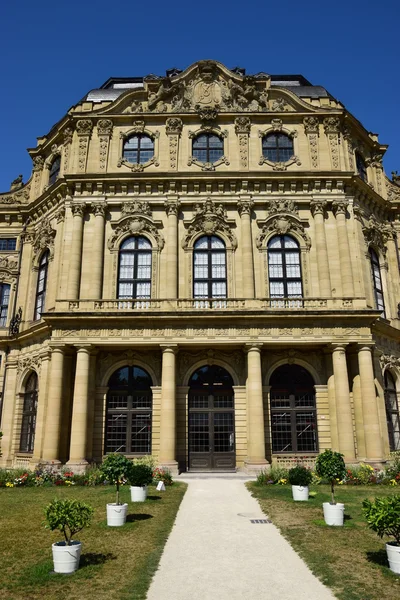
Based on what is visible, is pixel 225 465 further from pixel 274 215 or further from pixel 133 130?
pixel 133 130

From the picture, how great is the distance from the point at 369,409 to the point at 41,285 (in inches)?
859

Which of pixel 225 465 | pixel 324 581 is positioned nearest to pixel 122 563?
pixel 324 581

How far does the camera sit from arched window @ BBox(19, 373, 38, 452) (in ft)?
91.9

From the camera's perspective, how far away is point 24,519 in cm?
1360

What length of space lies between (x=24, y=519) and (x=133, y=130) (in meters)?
24.4

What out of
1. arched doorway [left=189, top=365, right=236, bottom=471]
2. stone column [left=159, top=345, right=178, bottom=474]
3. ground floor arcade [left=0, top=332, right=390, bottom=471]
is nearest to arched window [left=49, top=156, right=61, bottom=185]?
ground floor arcade [left=0, top=332, right=390, bottom=471]

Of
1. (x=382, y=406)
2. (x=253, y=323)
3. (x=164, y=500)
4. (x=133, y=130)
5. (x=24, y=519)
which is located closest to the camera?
(x=24, y=519)

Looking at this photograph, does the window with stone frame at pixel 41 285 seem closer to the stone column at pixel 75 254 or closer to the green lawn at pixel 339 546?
the stone column at pixel 75 254

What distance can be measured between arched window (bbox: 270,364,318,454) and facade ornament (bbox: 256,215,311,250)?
7.67m

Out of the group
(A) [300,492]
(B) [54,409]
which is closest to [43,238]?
(B) [54,409]

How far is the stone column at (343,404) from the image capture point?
2373 centimetres

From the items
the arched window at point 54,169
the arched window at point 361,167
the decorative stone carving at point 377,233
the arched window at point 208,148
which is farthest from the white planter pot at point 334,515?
the arched window at point 54,169

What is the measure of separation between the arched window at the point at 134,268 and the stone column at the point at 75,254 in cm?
245

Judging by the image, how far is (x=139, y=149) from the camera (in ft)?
99.8
